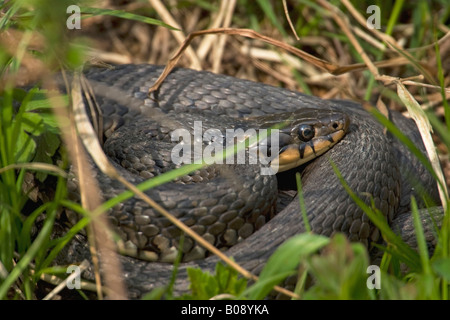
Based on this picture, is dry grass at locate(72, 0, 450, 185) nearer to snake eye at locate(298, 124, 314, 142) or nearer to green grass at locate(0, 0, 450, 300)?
snake eye at locate(298, 124, 314, 142)

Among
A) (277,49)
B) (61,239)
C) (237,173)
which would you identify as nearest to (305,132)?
(237,173)

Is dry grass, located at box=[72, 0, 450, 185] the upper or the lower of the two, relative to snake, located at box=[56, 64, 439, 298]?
upper

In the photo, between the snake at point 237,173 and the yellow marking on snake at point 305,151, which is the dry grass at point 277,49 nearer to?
the snake at point 237,173

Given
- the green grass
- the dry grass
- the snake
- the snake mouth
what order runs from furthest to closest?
the dry grass < the snake mouth < the snake < the green grass

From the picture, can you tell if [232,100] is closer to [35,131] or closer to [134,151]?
[134,151]

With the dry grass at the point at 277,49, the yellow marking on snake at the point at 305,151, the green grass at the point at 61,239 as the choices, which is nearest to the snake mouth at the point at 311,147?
the yellow marking on snake at the point at 305,151

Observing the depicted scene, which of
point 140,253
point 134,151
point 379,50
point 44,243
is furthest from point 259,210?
point 379,50

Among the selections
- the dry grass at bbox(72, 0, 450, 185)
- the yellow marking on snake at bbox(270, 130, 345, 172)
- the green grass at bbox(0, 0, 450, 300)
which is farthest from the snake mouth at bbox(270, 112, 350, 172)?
the dry grass at bbox(72, 0, 450, 185)
